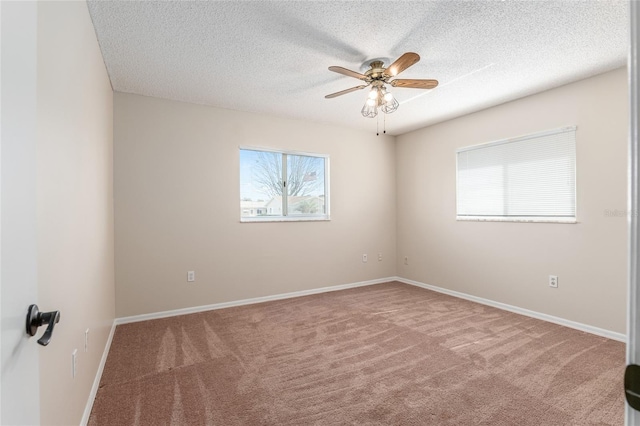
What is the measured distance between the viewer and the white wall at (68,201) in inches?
44.8

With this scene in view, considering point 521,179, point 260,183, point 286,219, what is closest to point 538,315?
point 521,179

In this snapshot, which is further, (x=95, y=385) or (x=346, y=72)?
(x=346, y=72)

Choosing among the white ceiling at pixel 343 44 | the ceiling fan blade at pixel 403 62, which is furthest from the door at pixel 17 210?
the ceiling fan blade at pixel 403 62

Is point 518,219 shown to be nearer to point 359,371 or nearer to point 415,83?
point 415,83

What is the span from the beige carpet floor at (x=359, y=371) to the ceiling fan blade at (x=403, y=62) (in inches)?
92.5

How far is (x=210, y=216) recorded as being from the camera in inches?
151

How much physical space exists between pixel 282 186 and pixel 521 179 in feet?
10.3

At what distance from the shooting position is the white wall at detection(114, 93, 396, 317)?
3408 millimetres

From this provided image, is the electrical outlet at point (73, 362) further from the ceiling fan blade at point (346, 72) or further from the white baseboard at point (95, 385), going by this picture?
the ceiling fan blade at point (346, 72)

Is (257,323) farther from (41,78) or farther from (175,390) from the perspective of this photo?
(41,78)

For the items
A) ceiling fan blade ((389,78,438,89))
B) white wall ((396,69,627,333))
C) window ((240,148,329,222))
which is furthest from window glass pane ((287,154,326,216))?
ceiling fan blade ((389,78,438,89))

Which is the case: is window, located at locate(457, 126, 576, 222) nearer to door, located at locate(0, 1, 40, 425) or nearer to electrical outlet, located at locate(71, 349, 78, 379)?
door, located at locate(0, 1, 40, 425)

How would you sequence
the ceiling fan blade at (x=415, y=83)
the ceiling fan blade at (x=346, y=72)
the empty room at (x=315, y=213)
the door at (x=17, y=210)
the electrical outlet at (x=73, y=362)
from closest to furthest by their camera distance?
the door at (x=17, y=210) → the empty room at (x=315, y=213) → the electrical outlet at (x=73, y=362) → the ceiling fan blade at (x=346, y=72) → the ceiling fan blade at (x=415, y=83)

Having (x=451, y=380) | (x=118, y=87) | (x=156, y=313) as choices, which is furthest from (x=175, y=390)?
(x=118, y=87)
